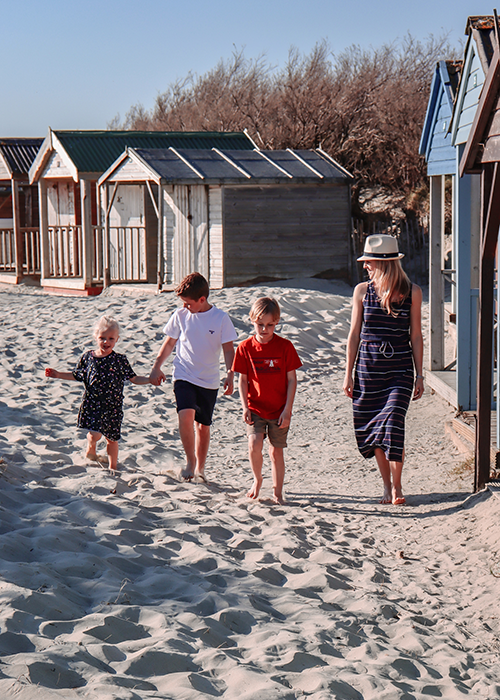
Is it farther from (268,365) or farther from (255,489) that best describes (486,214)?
(255,489)

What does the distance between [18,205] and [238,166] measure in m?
7.72

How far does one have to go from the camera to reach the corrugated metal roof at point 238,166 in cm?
1666

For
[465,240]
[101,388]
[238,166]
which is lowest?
[101,388]

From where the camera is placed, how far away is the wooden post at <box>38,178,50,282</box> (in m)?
20.5

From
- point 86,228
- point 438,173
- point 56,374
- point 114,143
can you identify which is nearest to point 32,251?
point 86,228

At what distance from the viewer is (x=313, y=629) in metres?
3.37

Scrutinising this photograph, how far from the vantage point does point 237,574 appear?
3.97 metres

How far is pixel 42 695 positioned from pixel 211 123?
1383 inches

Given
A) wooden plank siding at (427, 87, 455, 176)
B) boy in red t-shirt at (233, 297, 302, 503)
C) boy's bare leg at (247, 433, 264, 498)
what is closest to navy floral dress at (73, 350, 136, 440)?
boy in red t-shirt at (233, 297, 302, 503)

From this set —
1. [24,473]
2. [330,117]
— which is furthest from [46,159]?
[24,473]

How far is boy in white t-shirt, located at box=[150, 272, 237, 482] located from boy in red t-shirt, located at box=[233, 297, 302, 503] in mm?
212

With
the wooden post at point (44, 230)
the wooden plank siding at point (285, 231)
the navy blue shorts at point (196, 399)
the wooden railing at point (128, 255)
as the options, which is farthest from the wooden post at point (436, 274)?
the wooden post at point (44, 230)

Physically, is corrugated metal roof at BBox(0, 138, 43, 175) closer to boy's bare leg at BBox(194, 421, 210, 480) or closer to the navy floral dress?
the navy floral dress

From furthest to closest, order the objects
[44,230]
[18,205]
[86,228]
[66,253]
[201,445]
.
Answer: [18,205], [66,253], [44,230], [86,228], [201,445]
